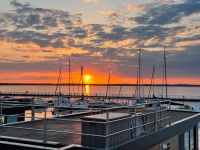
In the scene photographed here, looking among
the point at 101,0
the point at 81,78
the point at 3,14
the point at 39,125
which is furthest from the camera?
the point at 81,78

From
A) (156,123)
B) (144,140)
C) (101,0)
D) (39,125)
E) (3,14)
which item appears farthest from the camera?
(3,14)

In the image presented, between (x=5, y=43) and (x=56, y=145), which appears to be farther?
(x=5, y=43)

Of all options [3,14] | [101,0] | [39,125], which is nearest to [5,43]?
[3,14]

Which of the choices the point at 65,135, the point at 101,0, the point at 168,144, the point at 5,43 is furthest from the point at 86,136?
the point at 5,43

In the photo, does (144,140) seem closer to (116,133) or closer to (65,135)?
(116,133)

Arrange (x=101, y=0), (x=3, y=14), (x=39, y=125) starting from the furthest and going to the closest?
1. (x=3, y=14)
2. (x=101, y=0)
3. (x=39, y=125)

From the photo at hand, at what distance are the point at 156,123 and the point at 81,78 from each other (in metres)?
65.2

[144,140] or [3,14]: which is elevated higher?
[3,14]

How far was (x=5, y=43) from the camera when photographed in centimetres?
4975

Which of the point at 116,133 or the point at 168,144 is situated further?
the point at 168,144


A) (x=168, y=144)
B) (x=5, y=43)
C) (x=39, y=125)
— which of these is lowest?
(x=168, y=144)

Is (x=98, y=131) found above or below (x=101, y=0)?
below

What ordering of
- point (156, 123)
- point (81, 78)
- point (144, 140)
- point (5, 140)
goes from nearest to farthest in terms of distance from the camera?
point (5, 140)
point (144, 140)
point (156, 123)
point (81, 78)

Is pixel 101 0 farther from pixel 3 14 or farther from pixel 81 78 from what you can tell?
pixel 81 78
